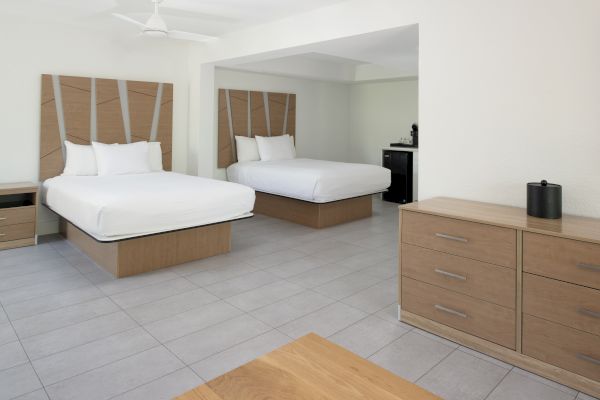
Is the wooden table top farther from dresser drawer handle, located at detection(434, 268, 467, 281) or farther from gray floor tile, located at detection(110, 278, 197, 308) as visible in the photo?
gray floor tile, located at detection(110, 278, 197, 308)

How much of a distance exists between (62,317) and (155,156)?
314 centimetres

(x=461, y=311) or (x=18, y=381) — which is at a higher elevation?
(x=461, y=311)

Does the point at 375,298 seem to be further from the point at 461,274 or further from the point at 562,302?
the point at 562,302

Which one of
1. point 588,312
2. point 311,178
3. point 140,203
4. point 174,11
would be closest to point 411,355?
point 588,312

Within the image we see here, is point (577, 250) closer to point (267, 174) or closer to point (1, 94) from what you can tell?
point (267, 174)

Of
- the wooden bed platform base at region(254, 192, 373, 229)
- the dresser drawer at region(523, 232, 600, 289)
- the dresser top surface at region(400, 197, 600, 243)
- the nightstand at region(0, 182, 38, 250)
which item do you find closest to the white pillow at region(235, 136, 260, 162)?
the wooden bed platform base at region(254, 192, 373, 229)

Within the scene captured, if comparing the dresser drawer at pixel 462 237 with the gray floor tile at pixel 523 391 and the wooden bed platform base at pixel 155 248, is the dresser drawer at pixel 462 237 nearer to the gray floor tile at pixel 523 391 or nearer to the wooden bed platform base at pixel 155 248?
the gray floor tile at pixel 523 391

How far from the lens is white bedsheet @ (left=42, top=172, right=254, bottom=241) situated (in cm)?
338

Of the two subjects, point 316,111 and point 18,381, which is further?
point 316,111

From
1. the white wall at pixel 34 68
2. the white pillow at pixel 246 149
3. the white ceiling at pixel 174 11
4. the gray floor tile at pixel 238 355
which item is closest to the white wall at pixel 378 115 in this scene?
the white pillow at pixel 246 149

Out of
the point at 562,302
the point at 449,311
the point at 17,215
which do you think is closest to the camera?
the point at 562,302

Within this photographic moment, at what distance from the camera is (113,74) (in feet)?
17.5

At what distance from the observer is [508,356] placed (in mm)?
2236

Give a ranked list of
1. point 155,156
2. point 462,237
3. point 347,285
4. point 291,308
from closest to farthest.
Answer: point 462,237 < point 291,308 < point 347,285 < point 155,156
